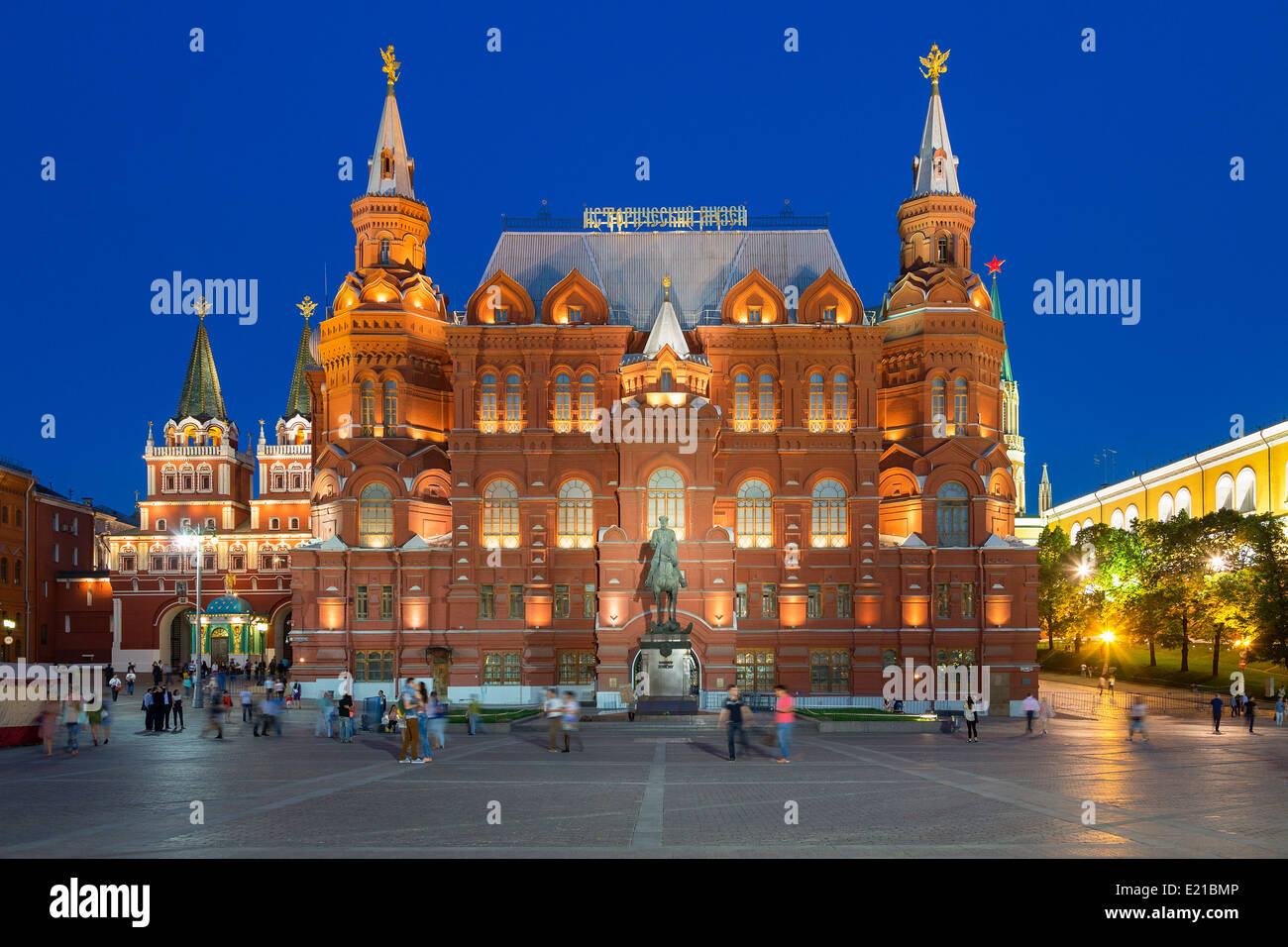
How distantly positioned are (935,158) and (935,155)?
242 mm

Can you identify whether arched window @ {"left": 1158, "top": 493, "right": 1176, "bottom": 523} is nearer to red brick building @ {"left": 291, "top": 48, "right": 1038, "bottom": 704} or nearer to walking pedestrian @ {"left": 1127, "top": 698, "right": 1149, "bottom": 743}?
red brick building @ {"left": 291, "top": 48, "right": 1038, "bottom": 704}

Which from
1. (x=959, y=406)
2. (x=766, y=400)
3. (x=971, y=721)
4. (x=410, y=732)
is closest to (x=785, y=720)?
(x=410, y=732)

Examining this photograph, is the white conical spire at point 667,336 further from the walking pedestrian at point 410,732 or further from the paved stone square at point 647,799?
the walking pedestrian at point 410,732

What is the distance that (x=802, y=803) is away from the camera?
2272cm

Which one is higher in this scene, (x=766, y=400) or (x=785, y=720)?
(x=766, y=400)

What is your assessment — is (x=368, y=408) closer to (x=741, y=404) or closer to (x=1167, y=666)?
(x=741, y=404)

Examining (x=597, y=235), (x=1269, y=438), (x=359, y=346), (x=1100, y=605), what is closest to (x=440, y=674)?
(x=359, y=346)

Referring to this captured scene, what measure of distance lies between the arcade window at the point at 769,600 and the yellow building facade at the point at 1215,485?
→ 40.3m

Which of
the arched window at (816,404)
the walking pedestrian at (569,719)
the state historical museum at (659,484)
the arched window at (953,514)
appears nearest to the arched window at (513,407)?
the state historical museum at (659,484)

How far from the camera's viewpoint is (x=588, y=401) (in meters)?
65.7

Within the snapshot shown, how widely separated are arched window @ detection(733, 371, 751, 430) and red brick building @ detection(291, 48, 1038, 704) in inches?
4.4

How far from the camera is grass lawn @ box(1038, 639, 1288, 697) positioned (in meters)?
71.8

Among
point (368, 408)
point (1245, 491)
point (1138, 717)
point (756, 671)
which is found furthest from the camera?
Answer: point (1245, 491)

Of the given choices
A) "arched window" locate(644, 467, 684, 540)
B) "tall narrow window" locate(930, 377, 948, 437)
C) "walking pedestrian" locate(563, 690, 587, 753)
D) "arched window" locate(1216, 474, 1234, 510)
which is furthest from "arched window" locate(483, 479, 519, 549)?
"arched window" locate(1216, 474, 1234, 510)
